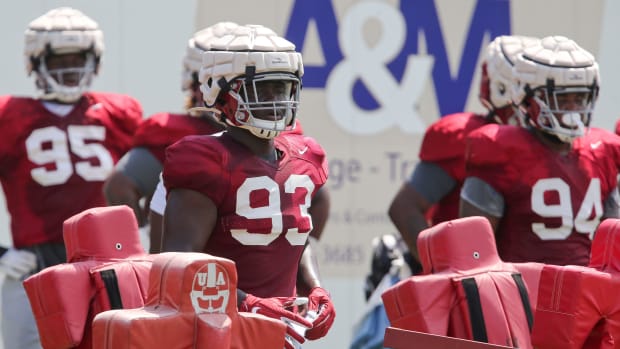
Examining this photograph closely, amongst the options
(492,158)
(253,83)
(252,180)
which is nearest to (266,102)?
(253,83)

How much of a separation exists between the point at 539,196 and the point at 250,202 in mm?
1177

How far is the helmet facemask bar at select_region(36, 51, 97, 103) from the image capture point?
515cm

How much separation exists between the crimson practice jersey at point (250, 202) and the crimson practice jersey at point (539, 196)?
3.14 ft

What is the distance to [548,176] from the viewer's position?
442cm

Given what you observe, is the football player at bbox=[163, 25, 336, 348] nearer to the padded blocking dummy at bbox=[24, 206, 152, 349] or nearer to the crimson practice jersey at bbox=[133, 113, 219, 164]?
the padded blocking dummy at bbox=[24, 206, 152, 349]

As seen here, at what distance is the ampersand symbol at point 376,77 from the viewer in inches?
244

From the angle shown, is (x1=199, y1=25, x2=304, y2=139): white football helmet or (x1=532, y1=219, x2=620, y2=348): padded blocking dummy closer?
(x1=532, y1=219, x2=620, y2=348): padded blocking dummy

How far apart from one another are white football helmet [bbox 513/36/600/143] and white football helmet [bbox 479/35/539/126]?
1.69 feet

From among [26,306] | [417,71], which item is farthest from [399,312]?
[417,71]

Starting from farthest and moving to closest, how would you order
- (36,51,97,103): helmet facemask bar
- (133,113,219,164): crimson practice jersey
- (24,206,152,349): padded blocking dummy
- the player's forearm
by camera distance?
(36,51,97,103): helmet facemask bar → (133,113,219,164): crimson practice jersey → the player's forearm → (24,206,152,349): padded blocking dummy

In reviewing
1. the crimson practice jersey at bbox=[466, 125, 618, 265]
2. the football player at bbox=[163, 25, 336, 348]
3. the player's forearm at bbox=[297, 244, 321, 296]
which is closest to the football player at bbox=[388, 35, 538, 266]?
the crimson practice jersey at bbox=[466, 125, 618, 265]

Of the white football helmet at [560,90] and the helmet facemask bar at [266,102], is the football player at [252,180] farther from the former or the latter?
the white football helmet at [560,90]

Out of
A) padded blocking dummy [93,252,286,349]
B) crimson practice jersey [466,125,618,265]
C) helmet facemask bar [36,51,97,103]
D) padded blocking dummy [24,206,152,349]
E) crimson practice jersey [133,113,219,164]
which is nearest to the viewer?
padded blocking dummy [93,252,286,349]

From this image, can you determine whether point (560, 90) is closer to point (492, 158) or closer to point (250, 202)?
point (492, 158)
